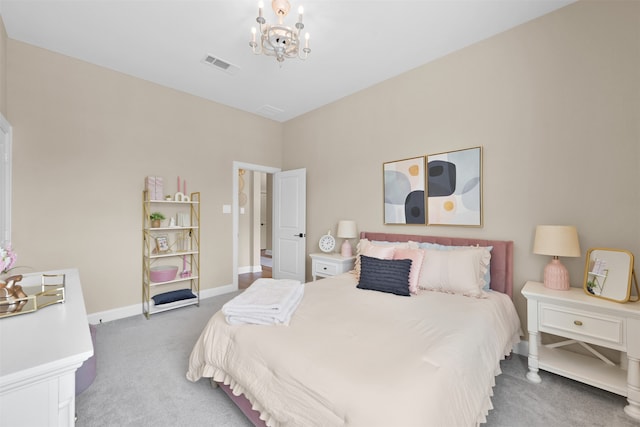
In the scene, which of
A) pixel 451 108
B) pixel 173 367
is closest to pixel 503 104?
pixel 451 108

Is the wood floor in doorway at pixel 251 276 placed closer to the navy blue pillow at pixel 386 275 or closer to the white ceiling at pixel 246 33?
the navy blue pillow at pixel 386 275

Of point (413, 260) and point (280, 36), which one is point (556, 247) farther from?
point (280, 36)

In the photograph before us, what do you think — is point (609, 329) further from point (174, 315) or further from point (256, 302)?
point (174, 315)

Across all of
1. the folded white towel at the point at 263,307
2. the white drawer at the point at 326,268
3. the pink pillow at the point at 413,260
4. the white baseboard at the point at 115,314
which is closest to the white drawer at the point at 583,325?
the pink pillow at the point at 413,260

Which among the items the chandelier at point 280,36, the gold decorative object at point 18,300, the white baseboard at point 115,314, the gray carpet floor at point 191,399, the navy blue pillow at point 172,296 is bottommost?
the gray carpet floor at point 191,399

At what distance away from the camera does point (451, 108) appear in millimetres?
2857

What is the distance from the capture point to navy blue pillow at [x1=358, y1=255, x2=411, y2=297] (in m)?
2.31

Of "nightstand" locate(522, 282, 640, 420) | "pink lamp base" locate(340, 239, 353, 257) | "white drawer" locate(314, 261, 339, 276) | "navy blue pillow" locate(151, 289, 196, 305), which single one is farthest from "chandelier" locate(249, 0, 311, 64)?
"navy blue pillow" locate(151, 289, 196, 305)

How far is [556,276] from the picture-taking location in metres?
2.08

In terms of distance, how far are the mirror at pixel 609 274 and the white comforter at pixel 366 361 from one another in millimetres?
635

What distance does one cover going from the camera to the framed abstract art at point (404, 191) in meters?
3.07

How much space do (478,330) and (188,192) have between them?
12.1ft

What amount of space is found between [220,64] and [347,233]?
254cm

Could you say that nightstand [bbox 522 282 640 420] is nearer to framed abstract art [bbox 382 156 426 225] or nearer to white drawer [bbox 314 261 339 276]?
framed abstract art [bbox 382 156 426 225]
